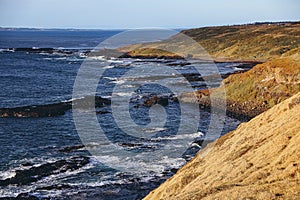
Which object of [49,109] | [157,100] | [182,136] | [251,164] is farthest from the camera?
[157,100]

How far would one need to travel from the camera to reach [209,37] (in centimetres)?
17588

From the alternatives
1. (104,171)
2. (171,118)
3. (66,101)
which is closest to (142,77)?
(66,101)

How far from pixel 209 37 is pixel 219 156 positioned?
15481 cm

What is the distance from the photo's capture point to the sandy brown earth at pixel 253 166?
17.3 m

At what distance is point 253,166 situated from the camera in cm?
2111

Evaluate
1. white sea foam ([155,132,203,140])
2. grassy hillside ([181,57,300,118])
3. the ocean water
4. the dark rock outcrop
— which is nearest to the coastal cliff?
the ocean water

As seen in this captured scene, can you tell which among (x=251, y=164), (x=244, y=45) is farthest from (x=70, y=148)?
(x=244, y=45)

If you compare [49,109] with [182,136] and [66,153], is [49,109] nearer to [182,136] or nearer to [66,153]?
[66,153]

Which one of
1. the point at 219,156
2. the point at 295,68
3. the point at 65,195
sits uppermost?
the point at 295,68

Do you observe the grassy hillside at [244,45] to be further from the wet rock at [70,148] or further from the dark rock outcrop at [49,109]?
the wet rock at [70,148]

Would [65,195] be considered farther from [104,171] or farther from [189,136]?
[189,136]

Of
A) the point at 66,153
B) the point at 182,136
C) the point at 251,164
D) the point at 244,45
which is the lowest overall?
the point at 66,153

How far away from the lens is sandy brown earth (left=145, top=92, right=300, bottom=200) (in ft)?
56.9

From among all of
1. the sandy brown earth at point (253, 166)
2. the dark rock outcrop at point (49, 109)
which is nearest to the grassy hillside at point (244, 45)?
the dark rock outcrop at point (49, 109)
